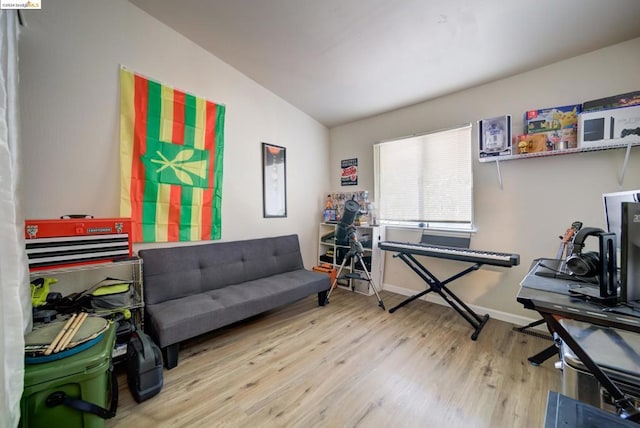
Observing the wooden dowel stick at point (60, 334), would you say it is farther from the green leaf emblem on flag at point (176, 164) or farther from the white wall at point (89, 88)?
the green leaf emblem on flag at point (176, 164)

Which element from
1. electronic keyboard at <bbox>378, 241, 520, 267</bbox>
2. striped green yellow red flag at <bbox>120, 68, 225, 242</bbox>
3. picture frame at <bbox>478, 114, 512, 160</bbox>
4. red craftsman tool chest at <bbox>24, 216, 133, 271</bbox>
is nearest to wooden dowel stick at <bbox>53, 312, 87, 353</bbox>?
red craftsman tool chest at <bbox>24, 216, 133, 271</bbox>

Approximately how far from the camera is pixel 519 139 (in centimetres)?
237

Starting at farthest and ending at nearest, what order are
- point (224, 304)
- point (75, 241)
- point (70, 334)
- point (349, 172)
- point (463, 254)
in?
point (349, 172)
point (463, 254)
point (224, 304)
point (75, 241)
point (70, 334)

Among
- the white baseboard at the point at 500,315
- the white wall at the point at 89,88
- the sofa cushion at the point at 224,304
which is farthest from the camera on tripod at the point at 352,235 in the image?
the white wall at the point at 89,88

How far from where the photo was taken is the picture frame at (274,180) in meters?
3.19

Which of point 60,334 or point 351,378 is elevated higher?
point 60,334

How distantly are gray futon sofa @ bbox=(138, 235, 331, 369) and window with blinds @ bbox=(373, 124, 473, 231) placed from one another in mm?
1457

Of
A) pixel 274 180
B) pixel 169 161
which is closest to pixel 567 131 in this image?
pixel 274 180

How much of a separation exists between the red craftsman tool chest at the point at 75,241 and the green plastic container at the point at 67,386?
28.5 inches

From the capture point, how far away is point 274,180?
10.8 feet

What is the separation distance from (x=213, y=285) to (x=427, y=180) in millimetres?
2808

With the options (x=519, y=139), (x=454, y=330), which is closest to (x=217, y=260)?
(x=454, y=330)

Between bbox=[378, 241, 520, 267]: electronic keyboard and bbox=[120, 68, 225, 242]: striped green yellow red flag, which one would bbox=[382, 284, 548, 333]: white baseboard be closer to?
bbox=[378, 241, 520, 267]: electronic keyboard

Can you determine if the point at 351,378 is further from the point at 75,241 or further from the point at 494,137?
the point at 494,137
